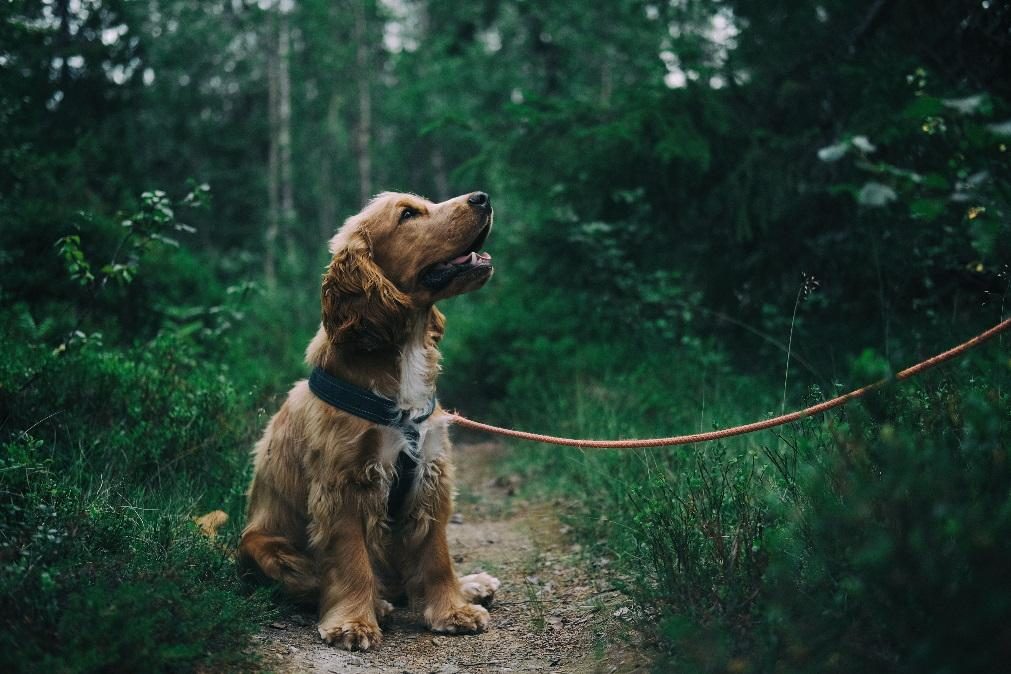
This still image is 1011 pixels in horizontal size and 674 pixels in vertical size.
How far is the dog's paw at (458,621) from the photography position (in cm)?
348

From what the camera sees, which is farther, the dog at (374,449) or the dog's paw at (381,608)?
the dog's paw at (381,608)

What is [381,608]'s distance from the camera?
3.58 m

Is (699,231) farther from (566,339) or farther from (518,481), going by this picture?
(518,481)

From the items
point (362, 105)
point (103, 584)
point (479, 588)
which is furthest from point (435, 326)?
point (362, 105)

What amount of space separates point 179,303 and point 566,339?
4037 millimetres

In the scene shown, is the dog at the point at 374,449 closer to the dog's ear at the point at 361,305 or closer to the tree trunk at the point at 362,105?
the dog's ear at the point at 361,305

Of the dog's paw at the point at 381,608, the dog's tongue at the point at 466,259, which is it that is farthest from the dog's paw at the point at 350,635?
the dog's tongue at the point at 466,259

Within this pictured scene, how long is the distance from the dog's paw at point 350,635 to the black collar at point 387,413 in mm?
522

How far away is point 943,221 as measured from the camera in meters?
5.15

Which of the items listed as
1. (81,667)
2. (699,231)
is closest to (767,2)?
(699,231)

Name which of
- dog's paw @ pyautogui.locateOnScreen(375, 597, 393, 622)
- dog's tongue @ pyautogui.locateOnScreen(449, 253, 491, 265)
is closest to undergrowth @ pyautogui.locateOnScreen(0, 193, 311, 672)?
dog's paw @ pyautogui.locateOnScreen(375, 597, 393, 622)

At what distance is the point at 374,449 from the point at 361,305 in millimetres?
639

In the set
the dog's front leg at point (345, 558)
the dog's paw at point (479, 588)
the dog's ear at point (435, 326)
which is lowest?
the dog's paw at point (479, 588)

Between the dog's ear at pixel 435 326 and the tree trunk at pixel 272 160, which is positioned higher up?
the tree trunk at pixel 272 160
